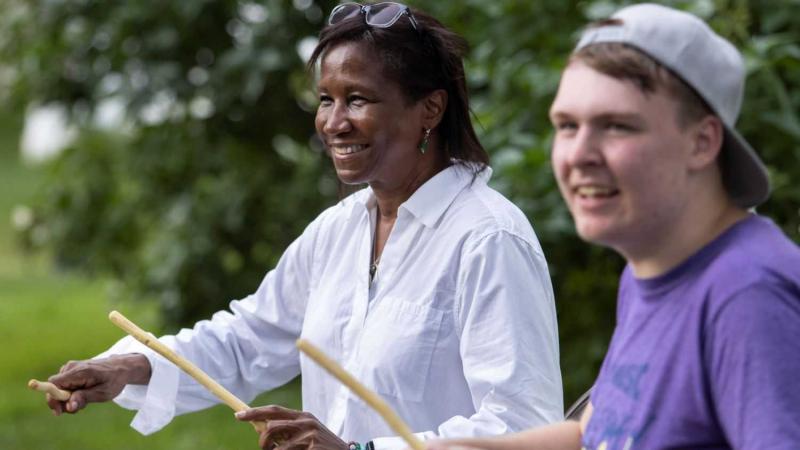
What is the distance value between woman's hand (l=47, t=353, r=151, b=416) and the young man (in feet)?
3.97

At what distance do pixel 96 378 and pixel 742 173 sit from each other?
1538 millimetres

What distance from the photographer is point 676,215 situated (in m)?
1.69

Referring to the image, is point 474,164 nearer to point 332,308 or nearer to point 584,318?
point 332,308

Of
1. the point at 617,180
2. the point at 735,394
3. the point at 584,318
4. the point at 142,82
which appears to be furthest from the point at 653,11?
the point at 142,82

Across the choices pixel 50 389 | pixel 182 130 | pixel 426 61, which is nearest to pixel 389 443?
pixel 50 389

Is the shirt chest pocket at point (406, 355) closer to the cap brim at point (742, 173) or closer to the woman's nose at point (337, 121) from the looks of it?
the woman's nose at point (337, 121)

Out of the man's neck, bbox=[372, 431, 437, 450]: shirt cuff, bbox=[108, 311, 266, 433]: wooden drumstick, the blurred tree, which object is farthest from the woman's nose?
the blurred tree

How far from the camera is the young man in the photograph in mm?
1608

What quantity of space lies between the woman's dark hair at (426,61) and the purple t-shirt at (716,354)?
1108mm

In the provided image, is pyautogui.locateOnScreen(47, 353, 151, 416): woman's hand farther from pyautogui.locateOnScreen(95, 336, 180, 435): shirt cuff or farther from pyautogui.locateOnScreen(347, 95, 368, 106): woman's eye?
pyautogui.locateOnScreen(347, 95, 368, 106): woman's eye

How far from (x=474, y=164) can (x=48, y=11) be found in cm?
439

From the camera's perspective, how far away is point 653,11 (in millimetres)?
1741

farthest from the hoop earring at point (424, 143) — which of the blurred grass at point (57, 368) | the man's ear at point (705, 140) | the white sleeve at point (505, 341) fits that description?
the blurred grass at point (57, 368)

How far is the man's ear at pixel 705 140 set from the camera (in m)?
1.69
